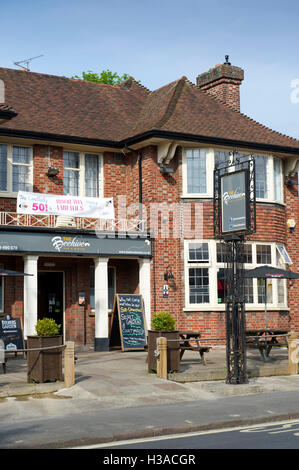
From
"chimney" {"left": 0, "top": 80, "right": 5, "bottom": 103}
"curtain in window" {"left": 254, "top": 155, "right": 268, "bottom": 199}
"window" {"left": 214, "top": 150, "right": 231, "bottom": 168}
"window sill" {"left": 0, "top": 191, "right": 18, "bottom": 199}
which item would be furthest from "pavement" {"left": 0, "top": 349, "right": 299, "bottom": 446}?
"chimney" {"left": 0, "top": 80, "right": 5, "bottom": 103}

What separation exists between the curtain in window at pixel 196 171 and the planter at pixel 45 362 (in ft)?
31.5

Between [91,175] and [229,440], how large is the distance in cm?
1488

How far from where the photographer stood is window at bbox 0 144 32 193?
20656 mm

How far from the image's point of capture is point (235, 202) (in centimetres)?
1378

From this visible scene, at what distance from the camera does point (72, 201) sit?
20516 millimetres

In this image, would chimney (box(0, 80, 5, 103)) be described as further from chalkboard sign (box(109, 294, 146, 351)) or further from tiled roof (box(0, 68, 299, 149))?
chalkboard sign (box(109, 294, 146, 351))

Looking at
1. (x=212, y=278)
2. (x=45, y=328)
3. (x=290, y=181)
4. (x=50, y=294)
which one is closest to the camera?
(x=45, y=328)

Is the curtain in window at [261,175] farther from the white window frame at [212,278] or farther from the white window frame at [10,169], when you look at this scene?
the white window frame at [10,169]

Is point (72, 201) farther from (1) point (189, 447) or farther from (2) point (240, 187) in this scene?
(1) point (189, 447)

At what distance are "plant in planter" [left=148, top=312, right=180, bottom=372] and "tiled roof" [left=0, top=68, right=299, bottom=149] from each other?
25.4ft

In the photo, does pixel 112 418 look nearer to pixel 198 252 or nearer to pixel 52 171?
pixel 198 252

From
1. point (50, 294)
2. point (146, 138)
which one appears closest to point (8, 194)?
point (50, 294)

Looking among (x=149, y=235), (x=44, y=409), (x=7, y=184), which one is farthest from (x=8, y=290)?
(x=44, y=409)

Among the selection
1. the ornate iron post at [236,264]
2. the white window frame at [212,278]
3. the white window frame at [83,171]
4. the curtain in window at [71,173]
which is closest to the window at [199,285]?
the white window frame at [212,278]
